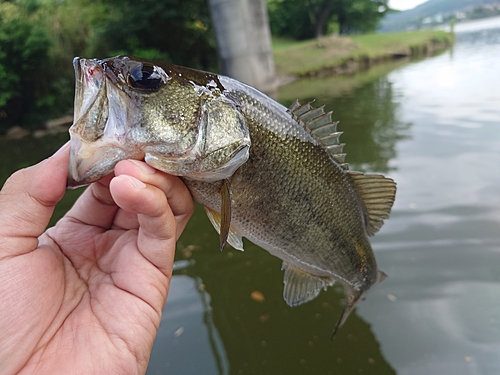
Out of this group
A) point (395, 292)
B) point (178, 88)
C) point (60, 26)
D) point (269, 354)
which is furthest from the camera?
point (60, 26)

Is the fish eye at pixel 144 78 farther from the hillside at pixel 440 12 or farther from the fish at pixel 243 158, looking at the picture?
the hillside at pixel 440 12

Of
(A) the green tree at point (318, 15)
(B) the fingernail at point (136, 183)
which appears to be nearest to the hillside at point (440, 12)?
(A) the green tree at point (318, 15)

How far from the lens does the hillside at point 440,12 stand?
9306cm

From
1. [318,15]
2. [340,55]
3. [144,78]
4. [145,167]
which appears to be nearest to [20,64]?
[144,78]

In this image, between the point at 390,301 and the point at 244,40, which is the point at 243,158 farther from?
the point at 244,40

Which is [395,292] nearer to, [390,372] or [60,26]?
[390,372]

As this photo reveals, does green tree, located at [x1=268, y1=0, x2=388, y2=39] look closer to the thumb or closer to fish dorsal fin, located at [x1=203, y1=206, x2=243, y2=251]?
fish dorsal fin, located at [x1=203, y1=206, x2=243, y2=251]

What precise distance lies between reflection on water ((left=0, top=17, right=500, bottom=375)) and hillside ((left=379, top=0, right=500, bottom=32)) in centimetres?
8306

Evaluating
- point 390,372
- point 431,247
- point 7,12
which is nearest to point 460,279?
point 431,247

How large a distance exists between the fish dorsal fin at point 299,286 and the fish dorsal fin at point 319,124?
796 millimetres

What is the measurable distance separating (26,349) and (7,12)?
18130mm

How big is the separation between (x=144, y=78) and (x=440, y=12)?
191m

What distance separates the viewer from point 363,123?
9.10 metres

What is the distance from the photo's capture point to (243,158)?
64.0 inches
